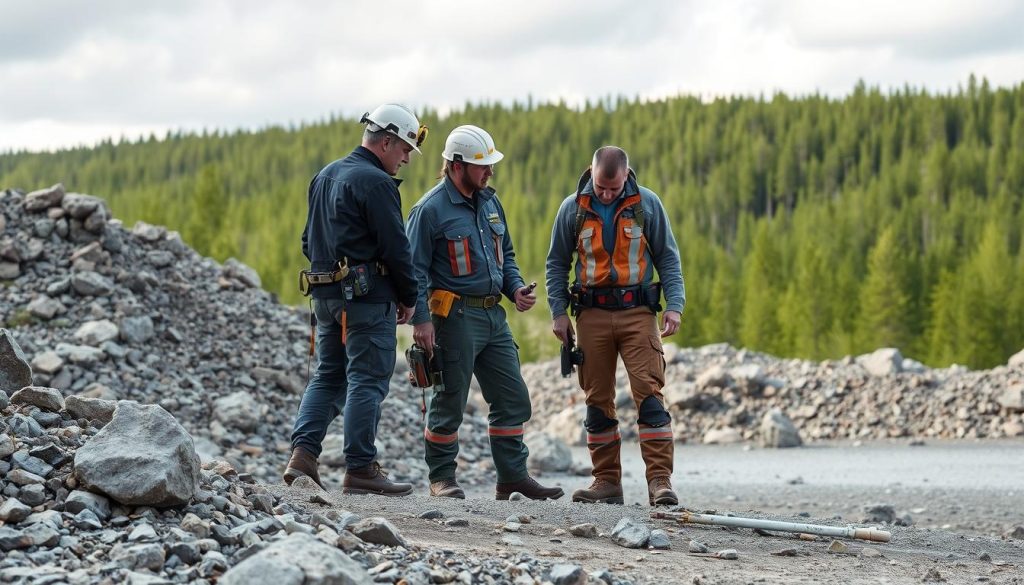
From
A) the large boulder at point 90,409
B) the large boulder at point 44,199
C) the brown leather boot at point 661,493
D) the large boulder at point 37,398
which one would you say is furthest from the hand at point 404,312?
the large boulder at point 44,199

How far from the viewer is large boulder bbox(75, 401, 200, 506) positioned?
469 cm

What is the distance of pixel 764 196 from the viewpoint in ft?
341

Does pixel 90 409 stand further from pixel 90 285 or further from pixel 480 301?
pixel 90 285

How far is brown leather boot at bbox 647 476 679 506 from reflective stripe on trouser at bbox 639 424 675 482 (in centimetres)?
4

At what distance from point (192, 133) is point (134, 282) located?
442ft

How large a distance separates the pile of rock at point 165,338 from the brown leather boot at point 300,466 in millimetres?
4979

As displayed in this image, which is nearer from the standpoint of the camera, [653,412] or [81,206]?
[653,412]

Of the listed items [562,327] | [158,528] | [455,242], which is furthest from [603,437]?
[158,528]

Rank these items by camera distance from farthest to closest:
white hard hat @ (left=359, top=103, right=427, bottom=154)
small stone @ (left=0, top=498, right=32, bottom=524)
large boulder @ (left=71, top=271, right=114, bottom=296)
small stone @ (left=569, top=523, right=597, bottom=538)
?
1. large boulder @ (left=71, top=271, right=114, bottom=296)
2. white hard hat @ (left=359, top=103, right=427, bottom=154)
3. small stone @ (left=569, top=523, right=597, bottom=538)
4. small stone @ (left=0, top=498, right=32, bottom=524)

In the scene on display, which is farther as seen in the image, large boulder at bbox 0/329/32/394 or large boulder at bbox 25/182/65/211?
large boulder at bbox 25/182/65/211

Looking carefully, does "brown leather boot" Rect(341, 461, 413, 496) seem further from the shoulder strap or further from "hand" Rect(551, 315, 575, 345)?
the shoulder strap

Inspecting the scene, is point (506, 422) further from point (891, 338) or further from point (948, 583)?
point (891, 338)

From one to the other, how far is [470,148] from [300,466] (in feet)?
7.81

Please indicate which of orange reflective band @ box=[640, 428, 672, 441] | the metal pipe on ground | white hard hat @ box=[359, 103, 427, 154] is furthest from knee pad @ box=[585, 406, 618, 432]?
white hard hat @ box=[359, 103, 427, 154]
